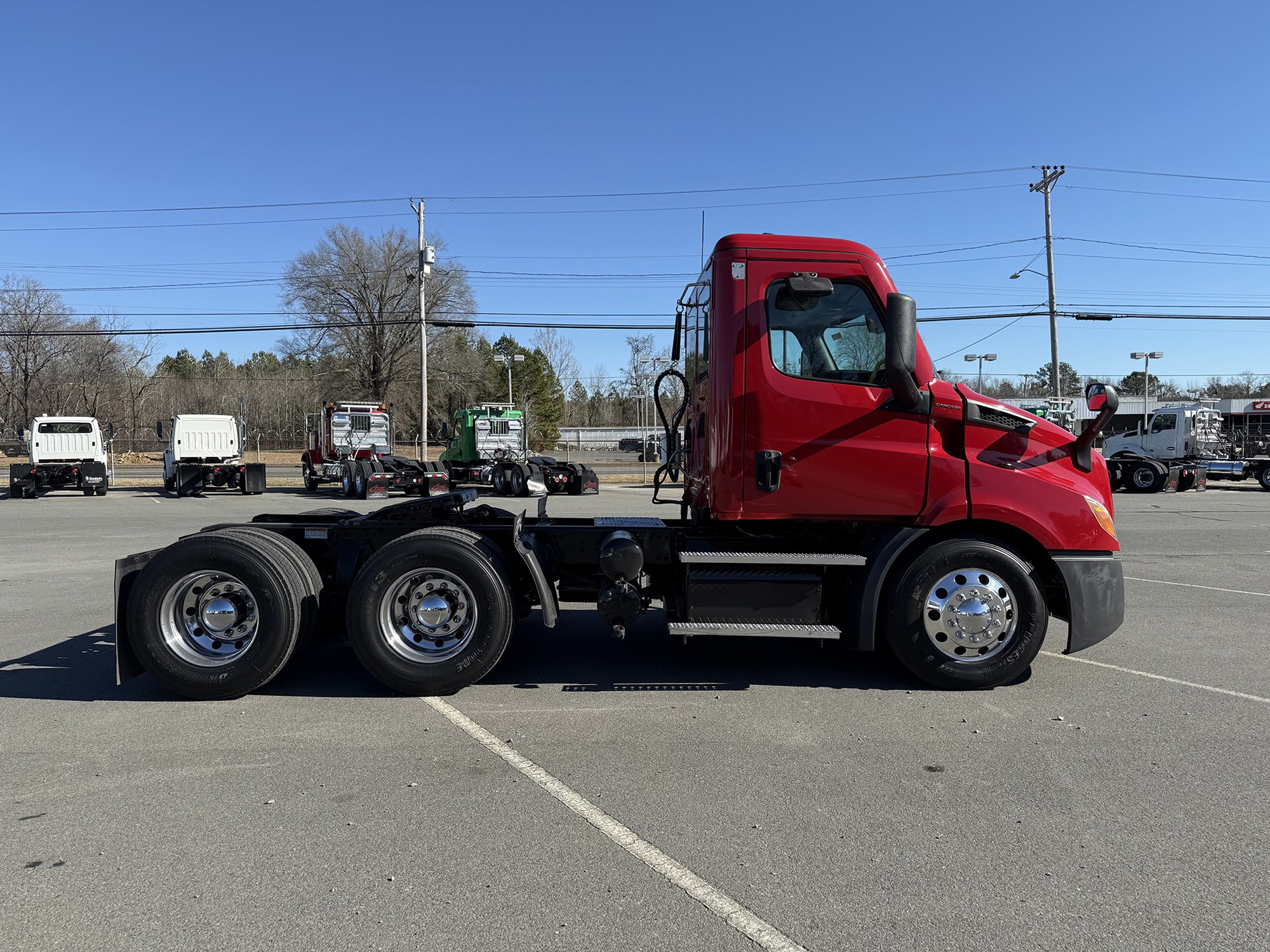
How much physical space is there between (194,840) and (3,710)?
99.7 inches

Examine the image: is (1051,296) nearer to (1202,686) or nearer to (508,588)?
(1202,686)

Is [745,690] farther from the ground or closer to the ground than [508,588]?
closer to the ground

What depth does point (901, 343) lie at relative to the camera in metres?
4.78

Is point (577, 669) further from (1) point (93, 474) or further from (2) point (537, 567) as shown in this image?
(1) point (93, 474)

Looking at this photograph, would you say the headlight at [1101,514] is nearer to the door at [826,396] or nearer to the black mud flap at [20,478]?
the door at [826,396]

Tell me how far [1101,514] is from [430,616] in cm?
432

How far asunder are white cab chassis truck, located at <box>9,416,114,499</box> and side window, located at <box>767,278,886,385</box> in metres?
26.1

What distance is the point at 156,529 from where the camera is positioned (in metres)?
15.0

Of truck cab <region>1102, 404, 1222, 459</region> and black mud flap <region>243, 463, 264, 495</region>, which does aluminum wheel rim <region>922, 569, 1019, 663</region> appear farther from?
truck cab <region>1102, 404, 1222, 459</region>

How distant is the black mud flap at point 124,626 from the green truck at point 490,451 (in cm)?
1874

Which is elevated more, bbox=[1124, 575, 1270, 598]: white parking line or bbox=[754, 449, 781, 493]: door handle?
bbox=[754, 449, 781, 493]: door handle

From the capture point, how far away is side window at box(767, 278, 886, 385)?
5.12 m

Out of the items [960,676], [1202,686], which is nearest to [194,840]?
[960,676]

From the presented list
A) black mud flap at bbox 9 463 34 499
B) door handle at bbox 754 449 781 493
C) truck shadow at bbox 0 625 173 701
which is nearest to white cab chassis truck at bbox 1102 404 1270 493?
door handle at bbox 754 449 781 493
